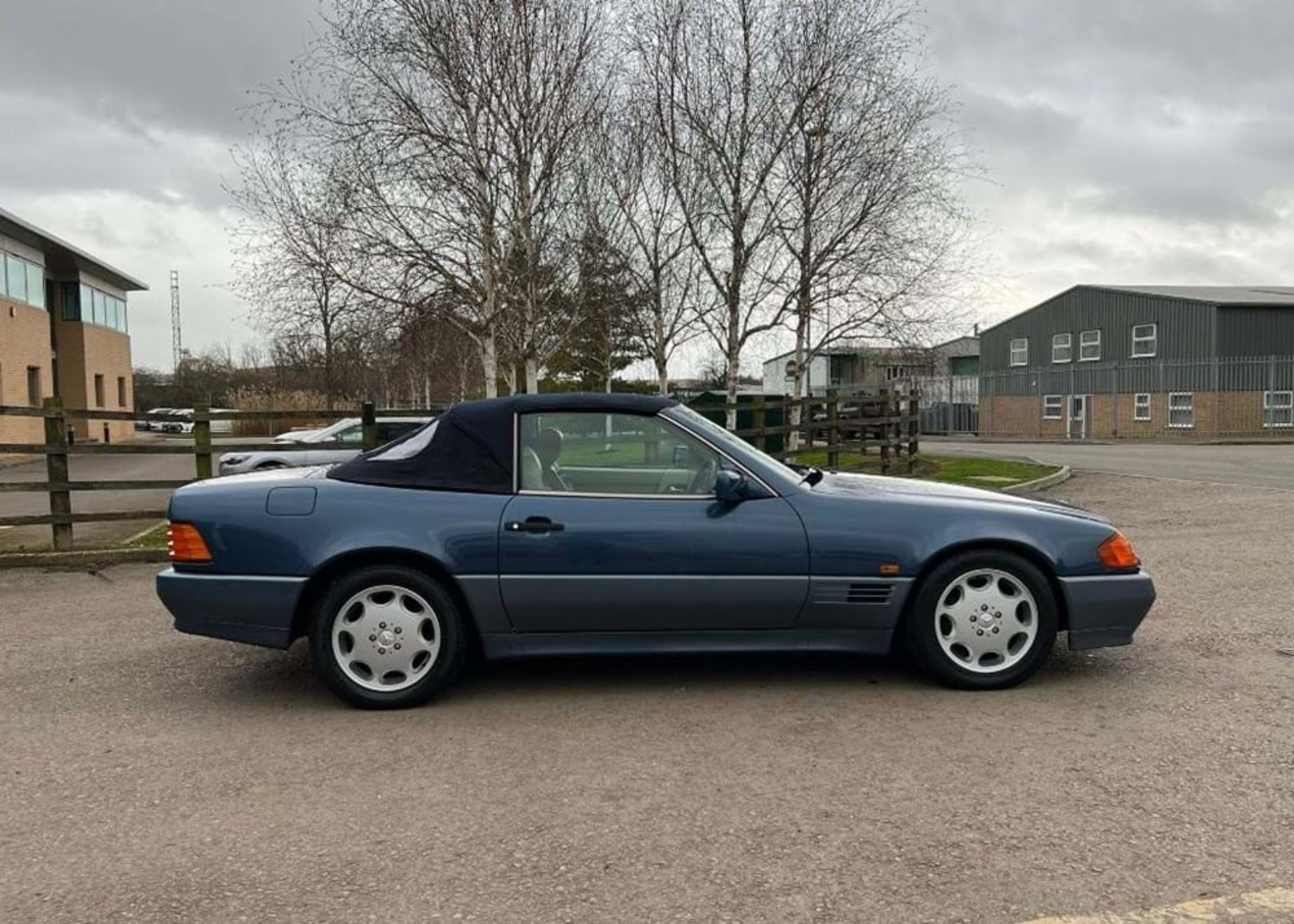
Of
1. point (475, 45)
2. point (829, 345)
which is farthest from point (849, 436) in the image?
point (475, 45)

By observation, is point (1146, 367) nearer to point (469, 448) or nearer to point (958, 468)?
point (958, 468)

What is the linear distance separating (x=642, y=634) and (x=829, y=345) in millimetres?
18171

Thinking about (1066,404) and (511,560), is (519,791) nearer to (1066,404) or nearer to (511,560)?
(511,560)

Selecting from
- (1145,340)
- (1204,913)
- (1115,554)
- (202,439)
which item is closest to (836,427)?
(202,439)

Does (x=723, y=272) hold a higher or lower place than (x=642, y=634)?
higher

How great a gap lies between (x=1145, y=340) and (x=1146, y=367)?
2.02 metres

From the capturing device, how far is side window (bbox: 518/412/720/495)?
450 cm

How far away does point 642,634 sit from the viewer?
4.44 metres

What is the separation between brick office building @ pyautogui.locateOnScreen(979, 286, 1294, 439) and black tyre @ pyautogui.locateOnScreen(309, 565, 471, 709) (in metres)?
37.2

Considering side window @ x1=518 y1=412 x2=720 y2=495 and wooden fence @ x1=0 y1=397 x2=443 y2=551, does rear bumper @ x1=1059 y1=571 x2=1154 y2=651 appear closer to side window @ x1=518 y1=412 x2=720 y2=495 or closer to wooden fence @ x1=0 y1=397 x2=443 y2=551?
side window @ x1=518 y1=412 x2=720 y2=495

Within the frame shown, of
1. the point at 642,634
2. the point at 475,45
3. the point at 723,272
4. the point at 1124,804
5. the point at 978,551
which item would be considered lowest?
the point at 1124,804

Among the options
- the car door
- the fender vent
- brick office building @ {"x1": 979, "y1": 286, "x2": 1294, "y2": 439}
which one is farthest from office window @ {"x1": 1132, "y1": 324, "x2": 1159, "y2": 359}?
the car door

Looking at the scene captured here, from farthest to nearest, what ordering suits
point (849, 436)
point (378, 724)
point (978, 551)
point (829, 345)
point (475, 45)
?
1. point (829, 345)
2. point (849, 436)
3. point (475, 45)
4. point (978, 551)
5. point (378, 724)

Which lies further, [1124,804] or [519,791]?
[519,791]
